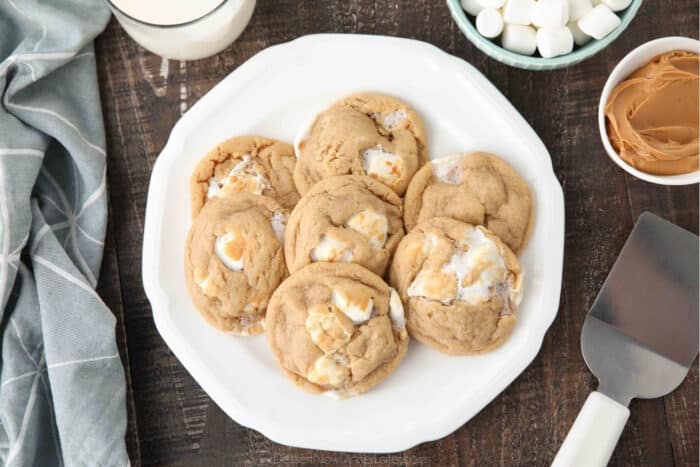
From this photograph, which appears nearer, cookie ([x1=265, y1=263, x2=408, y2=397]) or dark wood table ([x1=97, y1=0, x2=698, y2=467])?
cookie ([x1=265, y1=263, x2=408, y2=397])

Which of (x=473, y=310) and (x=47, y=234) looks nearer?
(x=473, y=310)

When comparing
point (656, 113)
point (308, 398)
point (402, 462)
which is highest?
point (656, 113)

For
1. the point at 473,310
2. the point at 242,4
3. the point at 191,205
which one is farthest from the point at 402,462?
the point at 242,4

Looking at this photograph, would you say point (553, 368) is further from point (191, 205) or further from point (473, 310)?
point (191, 205)

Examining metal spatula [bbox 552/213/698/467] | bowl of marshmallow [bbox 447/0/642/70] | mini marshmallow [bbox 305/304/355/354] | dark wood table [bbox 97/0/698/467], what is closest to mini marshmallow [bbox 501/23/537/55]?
bowl of marshmallow [bbox 447/0/642/70]

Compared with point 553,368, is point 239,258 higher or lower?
higher

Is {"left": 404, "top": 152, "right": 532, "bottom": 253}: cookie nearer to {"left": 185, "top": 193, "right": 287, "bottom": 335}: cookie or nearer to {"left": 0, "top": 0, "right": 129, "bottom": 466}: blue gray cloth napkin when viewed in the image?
{"left": 185, "top": 193, "right": 287, "bottom": 335}: cookie

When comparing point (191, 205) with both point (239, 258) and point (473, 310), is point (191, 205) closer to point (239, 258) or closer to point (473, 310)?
point (239, 258)
